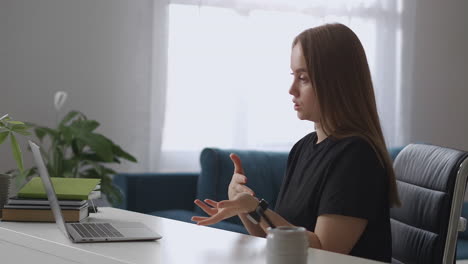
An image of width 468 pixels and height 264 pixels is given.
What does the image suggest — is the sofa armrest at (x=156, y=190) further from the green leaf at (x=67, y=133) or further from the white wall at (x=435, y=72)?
the white wall at (x=435, y=72)

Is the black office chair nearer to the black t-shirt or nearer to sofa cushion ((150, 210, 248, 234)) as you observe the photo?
the black t-shirt

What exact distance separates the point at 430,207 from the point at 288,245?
822 millimetres

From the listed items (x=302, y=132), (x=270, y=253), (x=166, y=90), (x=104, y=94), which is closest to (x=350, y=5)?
(x=302, y=132)

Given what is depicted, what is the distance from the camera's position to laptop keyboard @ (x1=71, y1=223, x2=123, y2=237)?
167 centimetres

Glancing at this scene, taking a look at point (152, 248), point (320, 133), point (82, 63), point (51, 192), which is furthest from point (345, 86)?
point (82, 63)

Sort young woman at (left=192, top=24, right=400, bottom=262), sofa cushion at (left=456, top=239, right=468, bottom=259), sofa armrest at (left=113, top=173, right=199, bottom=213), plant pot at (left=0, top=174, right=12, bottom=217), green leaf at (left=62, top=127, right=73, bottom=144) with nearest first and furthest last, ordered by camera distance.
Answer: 1. young woman at (left=192, top=24, right=400, bottom=262)
2. plant pot at (left=0, top=174, right=12, bottom=217)
3. sofa cushion at (left=456, top=239, right=468, bottom=259)
4. green leaf at (left=62, top=127, right=73, bottom=144)
5. sofa armrest at (left=113, top=173, right=199, bottom=213)

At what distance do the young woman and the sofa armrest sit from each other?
2324 millimetres

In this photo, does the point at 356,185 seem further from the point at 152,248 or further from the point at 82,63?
the point at 82,63

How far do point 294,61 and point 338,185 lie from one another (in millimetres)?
345

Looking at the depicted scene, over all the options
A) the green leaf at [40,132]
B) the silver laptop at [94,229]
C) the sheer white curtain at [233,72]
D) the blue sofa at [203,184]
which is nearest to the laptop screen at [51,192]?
the silver laptop at [94,229]

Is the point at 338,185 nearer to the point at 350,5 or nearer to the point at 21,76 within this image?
the point at 21,76

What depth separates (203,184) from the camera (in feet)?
13.3

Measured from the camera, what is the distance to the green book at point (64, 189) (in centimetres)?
192

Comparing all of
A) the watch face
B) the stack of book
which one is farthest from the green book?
the watch face
